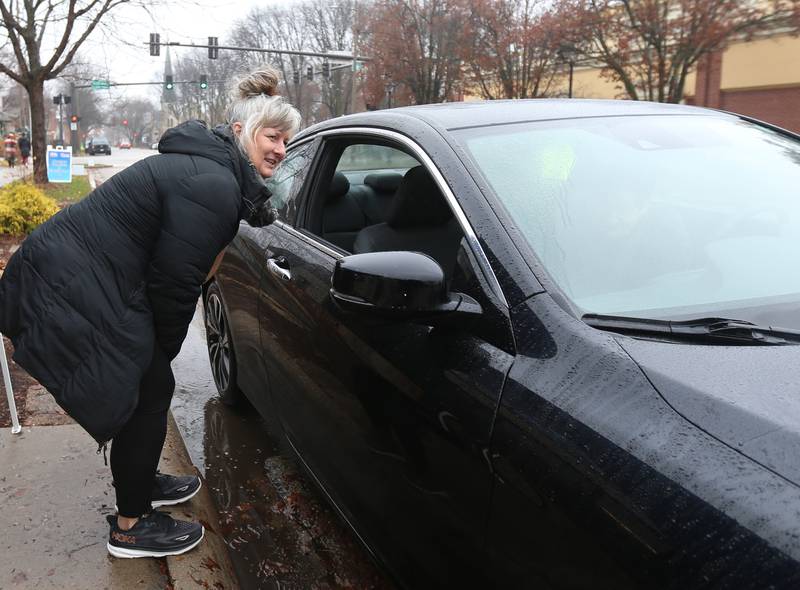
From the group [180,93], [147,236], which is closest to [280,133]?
[147,236]

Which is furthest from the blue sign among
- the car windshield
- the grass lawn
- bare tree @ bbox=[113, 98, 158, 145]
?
bare tree @ bbox=[113, 98, 158, 145]

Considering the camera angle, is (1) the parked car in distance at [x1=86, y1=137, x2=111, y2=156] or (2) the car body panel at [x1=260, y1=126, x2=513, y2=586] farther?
(1) the parked car in distance at [x1=86, y1=137, x2=111, y2=156]

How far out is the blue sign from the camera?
18.4 m

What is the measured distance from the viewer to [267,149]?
242cm

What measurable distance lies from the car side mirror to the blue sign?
18657mm

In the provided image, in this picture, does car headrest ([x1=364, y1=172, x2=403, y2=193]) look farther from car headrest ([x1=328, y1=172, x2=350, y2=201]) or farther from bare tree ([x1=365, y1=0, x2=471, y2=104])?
bare tree ([x1=365, y1=0, x2=471, y2=104])

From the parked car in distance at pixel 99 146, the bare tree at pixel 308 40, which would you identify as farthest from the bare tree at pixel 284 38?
the parked car in distance at pixel 99 146

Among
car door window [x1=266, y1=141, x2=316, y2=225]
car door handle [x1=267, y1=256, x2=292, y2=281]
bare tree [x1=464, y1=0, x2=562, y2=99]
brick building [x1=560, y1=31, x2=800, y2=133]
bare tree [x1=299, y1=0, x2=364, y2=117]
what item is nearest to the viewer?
car door handle [x1=267, y1=256, x2=292, y2=281]

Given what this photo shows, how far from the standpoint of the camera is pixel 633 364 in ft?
4.99

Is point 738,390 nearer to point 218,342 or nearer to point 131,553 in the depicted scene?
point 131,553

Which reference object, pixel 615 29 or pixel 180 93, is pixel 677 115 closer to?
pixel 615 29

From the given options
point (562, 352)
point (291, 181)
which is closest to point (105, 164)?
point (291, 181)

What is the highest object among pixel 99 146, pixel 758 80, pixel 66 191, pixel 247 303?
pixel 758 80

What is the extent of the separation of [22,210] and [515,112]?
8.16 m
